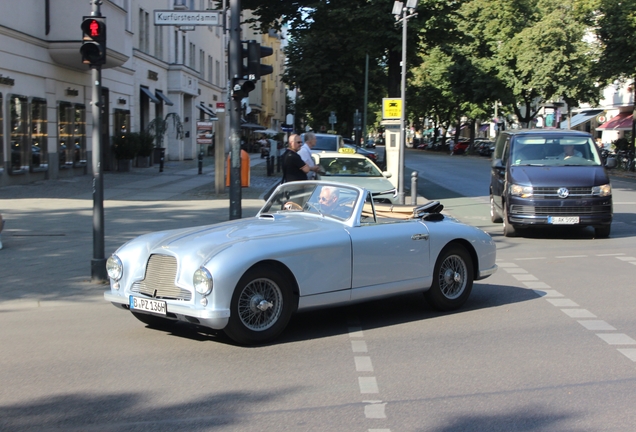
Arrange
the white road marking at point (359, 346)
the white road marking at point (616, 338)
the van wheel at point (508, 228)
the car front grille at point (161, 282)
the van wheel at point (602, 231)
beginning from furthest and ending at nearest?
the van wheel at point (508, 228), the van wheel at point (602, 231), the white road marking at point (616, 338), the white road marking at point (359, 346), the car front grille at point (161, 282)

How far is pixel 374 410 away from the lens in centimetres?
508

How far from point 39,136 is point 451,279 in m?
20.9

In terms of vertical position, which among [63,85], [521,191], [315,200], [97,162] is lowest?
[521,191]

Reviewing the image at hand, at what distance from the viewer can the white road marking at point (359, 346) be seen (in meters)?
6.66

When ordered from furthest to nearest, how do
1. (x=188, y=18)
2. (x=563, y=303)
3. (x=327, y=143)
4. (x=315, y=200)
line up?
1. (x=327, y=143)
2. (x=188, y=18)
3. (x=563, y=303)
4. (x=315, y=200)

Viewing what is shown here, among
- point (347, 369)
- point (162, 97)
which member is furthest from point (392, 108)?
point (162, 97)

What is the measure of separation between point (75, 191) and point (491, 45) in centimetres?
4705

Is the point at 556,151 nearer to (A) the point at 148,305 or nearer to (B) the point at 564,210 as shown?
(B) the point at 564,210

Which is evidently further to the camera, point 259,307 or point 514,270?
point 514,270

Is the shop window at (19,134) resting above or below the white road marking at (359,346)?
above

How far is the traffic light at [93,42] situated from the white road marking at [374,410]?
19.3 ft

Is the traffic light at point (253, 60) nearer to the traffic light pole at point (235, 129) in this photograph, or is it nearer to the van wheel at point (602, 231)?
the traffic light pole at point (235, 129)

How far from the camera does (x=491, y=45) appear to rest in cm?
6319

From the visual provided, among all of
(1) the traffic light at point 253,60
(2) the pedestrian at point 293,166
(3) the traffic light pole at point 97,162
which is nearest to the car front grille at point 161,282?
(3) the traffic light pole at point 97,162
